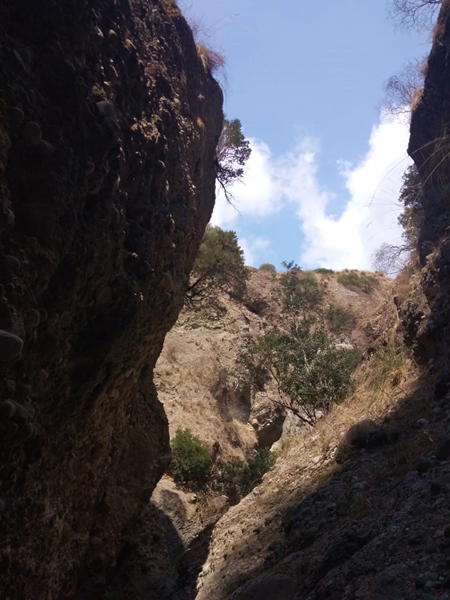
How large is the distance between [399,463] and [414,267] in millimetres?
5876

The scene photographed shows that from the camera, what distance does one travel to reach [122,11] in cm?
612

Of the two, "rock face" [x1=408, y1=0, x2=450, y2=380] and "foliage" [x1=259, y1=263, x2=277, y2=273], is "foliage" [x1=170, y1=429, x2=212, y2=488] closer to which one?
"rock face" [x1=408, y1=0, x2=450, y2=380]

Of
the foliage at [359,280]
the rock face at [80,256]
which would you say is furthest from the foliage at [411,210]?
the foliage at [359,280]

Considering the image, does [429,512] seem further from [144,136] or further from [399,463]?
[144,136]

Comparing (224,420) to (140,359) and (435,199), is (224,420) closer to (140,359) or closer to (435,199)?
(435,199)

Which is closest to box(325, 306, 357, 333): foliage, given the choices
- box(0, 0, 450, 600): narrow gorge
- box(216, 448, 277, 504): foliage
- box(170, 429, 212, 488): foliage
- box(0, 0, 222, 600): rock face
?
box(216, 448, 277, 504): foliage

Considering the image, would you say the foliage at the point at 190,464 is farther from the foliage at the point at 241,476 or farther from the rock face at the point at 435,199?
the rock face at the point at 435,199

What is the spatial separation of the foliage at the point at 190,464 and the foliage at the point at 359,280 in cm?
2272

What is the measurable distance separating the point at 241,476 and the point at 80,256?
10.3 m

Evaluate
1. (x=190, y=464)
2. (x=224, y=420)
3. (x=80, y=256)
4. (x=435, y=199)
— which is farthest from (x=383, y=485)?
(x=224, y=420)

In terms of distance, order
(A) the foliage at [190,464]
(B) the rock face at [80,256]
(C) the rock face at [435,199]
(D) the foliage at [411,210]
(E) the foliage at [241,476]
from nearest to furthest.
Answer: (B) the rock face at [80,256] < (C) the rock face at [435,199] < (D) the foliage at [411,210] < (E) the foliage at [241,476] < (A) the foliage at [190,464]

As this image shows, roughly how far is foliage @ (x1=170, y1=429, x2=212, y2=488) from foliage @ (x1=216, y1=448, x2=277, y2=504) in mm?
421

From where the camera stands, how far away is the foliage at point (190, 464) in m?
14.2

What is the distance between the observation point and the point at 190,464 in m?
14.3
